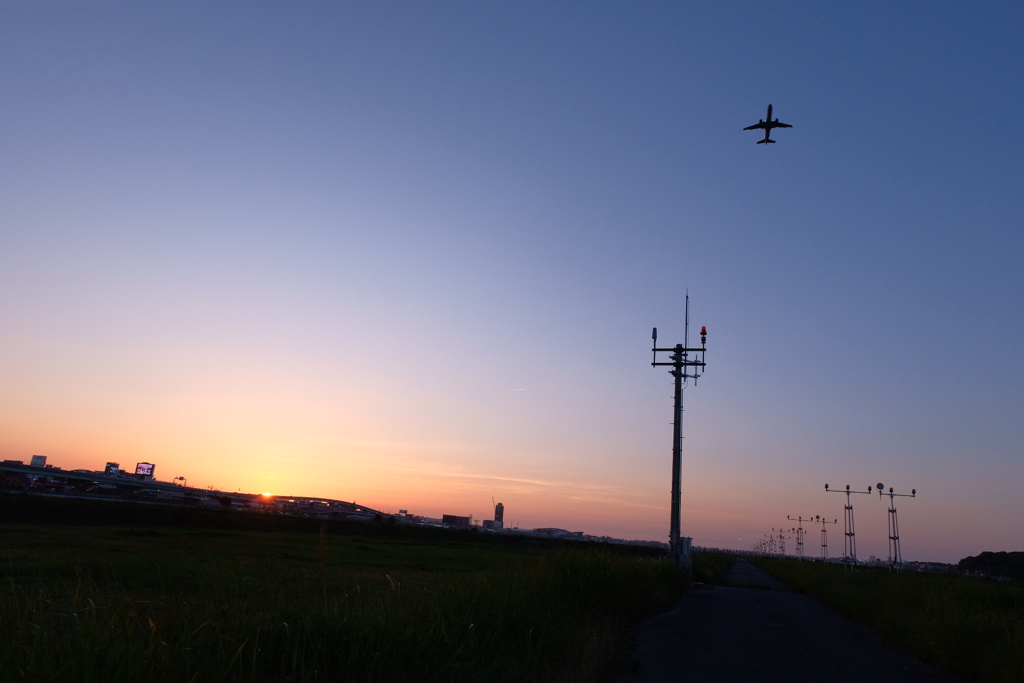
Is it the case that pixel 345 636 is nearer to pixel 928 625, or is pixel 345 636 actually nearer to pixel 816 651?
pixel 816 651

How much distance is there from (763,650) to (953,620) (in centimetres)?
292

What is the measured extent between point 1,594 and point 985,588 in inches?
695

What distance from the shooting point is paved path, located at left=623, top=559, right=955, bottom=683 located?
906 cm

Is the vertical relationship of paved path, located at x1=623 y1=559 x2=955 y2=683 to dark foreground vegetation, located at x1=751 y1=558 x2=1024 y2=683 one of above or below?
below

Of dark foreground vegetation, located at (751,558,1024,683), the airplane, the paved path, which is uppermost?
the airplane

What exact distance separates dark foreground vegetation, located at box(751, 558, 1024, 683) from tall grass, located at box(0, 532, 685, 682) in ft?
16.2

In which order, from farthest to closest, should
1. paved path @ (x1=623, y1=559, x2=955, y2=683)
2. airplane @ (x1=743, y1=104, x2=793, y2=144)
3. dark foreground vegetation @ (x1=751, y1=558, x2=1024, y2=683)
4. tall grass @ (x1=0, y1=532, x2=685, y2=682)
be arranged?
airplane @ (x1=743, y1=104, x2=793, y2=144)
paved path @ (x1=623, y1=559, x2=955, y2=683)
dark foreground vegetation @ (x1=751, y1=558, x2=1024, y2=683)
tall grass @ (x1=0, y1=532, x2=685, y2=682)

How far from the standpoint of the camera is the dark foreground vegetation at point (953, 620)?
28.9ft

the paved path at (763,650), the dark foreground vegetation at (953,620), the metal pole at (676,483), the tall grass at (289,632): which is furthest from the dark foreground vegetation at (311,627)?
the metal pole at (676,483)

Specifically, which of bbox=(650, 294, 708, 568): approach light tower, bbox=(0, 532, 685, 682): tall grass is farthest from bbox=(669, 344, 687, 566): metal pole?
bbox=(0, 532, 685, 682): tall grass

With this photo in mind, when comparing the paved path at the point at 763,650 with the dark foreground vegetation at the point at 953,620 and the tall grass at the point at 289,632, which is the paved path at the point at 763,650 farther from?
the tall grass at the point at 289,632

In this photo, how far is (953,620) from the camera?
10.5 metres

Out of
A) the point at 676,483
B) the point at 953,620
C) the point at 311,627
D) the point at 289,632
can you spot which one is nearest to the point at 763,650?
the point at 953,620

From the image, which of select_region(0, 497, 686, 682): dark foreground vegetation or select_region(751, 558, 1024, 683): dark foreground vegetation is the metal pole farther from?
select_region(0, 497, 686, 682): dark foreground vegetation
